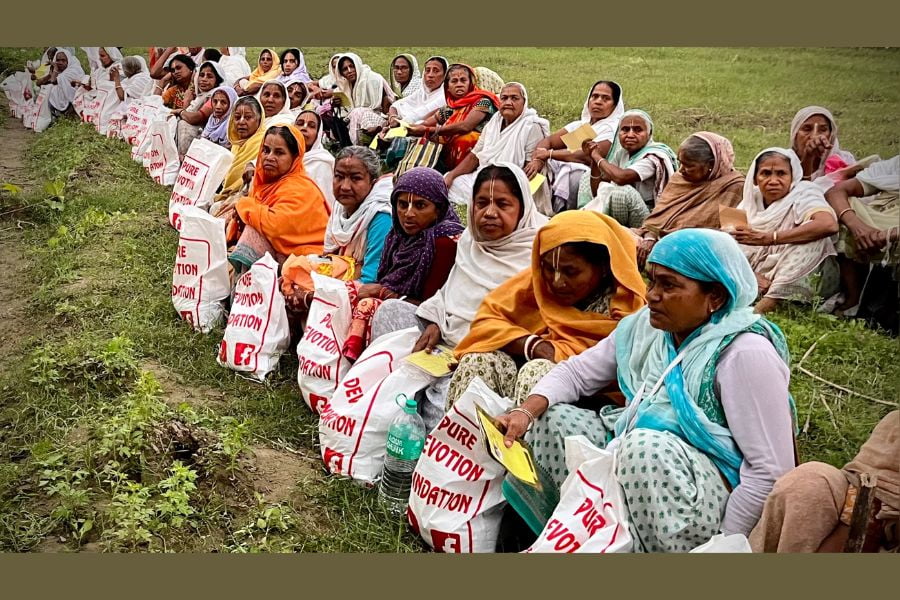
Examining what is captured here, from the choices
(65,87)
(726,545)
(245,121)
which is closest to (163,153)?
A: (65,87)

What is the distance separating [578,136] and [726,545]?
13.7 feet

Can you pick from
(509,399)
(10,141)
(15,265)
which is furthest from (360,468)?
(10,141)

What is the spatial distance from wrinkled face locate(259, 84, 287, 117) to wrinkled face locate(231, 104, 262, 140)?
88cm

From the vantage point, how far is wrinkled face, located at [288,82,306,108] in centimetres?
905

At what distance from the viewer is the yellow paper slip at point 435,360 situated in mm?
3783

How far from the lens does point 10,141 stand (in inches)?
243

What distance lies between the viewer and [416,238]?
176 inches

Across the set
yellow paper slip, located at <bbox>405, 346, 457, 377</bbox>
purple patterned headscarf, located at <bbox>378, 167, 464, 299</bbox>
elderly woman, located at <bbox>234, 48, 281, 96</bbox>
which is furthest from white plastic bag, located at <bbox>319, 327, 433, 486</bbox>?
elderly woman, located at <bbox>234, 48, 281, 96</bbox>

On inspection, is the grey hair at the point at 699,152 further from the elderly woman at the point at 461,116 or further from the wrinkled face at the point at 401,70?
the wrinkled face at the point at 401,70

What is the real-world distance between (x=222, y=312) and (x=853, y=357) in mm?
3394

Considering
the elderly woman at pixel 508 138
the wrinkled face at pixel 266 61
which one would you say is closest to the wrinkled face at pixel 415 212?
the elderly woman at pixel 508 138

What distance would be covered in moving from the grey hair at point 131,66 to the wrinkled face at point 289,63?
4.96ft

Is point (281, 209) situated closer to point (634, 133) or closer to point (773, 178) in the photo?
point (634, 133)

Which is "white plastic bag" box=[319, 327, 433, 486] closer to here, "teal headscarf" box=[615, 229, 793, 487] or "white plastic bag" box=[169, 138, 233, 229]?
"teal headscarf" box=[615, 229, 793, 487]
